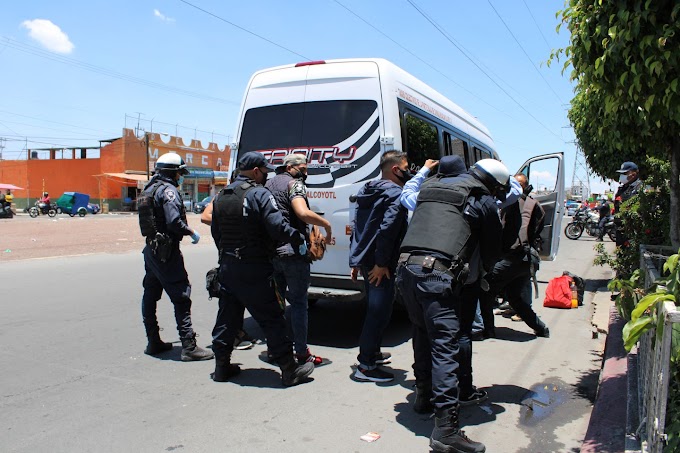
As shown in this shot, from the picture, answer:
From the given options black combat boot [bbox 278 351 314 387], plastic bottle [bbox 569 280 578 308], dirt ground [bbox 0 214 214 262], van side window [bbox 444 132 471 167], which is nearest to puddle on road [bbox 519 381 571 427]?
black combat boot [bbox 278 351 314 387]

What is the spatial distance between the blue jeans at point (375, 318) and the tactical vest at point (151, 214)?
2027 millimetres

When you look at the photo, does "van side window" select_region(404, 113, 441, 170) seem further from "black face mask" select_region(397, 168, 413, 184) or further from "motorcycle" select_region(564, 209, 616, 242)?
"motorcycle" select_region(564, 209, 616, 242)

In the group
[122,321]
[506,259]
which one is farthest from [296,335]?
[122,321]

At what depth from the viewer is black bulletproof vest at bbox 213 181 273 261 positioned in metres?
4.39

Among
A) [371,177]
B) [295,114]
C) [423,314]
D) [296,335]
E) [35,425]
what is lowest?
[35,425]

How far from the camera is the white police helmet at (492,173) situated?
3768 millimetres

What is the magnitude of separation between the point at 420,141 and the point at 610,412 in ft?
12.3

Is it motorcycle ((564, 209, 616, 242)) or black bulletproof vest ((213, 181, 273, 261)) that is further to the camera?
motorcycle ((564, 209, 616, 242))

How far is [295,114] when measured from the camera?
19.9 feet

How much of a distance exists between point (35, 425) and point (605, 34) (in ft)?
14.9

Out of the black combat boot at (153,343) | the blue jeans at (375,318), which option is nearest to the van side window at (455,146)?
the blue jeans at (375,318)

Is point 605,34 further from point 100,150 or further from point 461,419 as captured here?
point 100,150

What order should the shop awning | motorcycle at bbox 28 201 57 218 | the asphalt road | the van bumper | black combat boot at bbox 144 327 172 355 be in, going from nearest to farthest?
the asphalt road → black combat boot at bbox 144 327 172 355 → the van bumper → motorcycle at bbox 28 201 57 218 → the shop awning

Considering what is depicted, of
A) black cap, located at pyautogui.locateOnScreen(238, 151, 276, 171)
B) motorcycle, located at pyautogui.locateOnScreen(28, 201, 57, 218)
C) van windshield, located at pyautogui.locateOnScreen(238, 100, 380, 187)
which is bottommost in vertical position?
motorcycle, located at pyautogui.locateOnScreen(28, 201, 57, 218)
